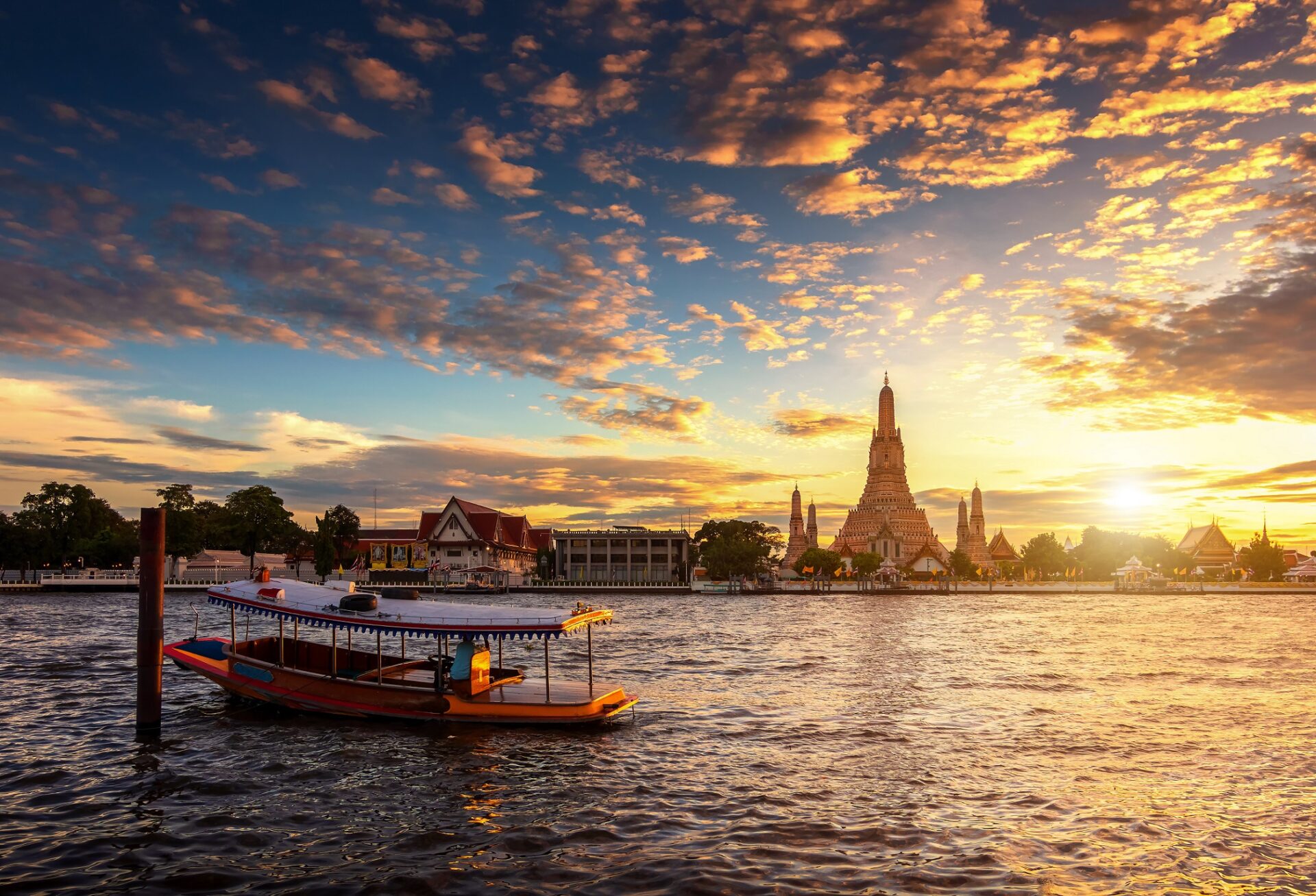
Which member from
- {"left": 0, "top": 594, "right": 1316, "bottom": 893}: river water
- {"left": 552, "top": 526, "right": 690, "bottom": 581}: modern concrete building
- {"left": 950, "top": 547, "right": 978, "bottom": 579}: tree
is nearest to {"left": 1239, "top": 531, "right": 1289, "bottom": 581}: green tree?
{"left": 950, "top": 547, "right": 978, "bottom": 579}: tree

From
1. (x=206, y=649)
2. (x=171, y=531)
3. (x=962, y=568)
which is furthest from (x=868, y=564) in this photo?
(x=206, y=649)

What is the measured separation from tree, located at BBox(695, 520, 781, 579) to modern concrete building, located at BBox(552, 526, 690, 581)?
5.29 m

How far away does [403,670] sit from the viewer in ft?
88.4

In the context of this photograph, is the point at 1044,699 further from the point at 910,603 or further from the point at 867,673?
the point at 910,603

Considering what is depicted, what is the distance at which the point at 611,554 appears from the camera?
502 feet

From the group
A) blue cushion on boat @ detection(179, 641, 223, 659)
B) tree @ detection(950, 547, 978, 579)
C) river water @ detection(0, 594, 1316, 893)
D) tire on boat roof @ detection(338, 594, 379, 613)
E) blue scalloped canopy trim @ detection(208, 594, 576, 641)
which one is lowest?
tree @ detection(950, 547, 978, 579)

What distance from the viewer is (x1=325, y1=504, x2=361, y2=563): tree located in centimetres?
14312

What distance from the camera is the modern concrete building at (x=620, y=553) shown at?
15162 cm

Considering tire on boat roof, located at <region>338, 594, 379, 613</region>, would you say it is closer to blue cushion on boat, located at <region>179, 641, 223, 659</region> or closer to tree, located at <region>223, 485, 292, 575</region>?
blue cushion on boat, located at <region>179, 641, 223, 659</region>

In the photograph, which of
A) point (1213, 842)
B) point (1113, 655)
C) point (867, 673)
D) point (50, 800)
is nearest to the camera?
point (1213, 842)

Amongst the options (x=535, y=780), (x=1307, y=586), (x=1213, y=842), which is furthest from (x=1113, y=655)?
(x=1307, y=586)

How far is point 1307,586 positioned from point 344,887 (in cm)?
18325

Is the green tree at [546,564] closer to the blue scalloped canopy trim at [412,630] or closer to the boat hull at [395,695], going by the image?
the boat hull at [395,695]

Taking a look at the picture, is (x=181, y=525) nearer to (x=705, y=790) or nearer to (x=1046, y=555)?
(x=705, y=790)
